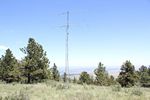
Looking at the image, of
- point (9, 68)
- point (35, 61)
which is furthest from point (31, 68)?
point (9, 68)

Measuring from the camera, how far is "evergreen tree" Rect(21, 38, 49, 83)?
5259 centimetres

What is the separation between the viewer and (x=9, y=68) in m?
57.2

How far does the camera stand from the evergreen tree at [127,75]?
6284cm

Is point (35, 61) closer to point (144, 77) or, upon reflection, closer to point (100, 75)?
point (100, 75)

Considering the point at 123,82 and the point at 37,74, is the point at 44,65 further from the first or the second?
the point at 123,82

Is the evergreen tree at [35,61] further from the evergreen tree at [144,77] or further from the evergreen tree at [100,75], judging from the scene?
the evergreen tree at [144,77]

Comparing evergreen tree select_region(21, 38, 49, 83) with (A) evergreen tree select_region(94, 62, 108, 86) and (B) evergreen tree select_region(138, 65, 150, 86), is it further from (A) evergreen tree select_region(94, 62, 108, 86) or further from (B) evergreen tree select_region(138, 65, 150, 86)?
(B) evergreen tree select_region(138, 65, 150, 86)

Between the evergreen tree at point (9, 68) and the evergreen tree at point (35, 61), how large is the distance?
3.49 meters

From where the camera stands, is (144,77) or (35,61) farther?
(144,77)

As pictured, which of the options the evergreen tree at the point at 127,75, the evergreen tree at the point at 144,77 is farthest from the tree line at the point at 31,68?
the evergreen tree at the point at 144,77

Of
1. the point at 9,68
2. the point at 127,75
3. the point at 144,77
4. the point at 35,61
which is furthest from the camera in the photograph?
the point at 144,77

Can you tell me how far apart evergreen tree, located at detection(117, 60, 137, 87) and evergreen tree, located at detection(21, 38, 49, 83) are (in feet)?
56.5

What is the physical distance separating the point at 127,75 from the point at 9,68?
2299 cm

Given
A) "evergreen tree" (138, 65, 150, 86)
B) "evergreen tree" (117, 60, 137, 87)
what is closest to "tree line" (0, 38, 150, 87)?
"evergreen tree" (117, 60, 137, 87)
